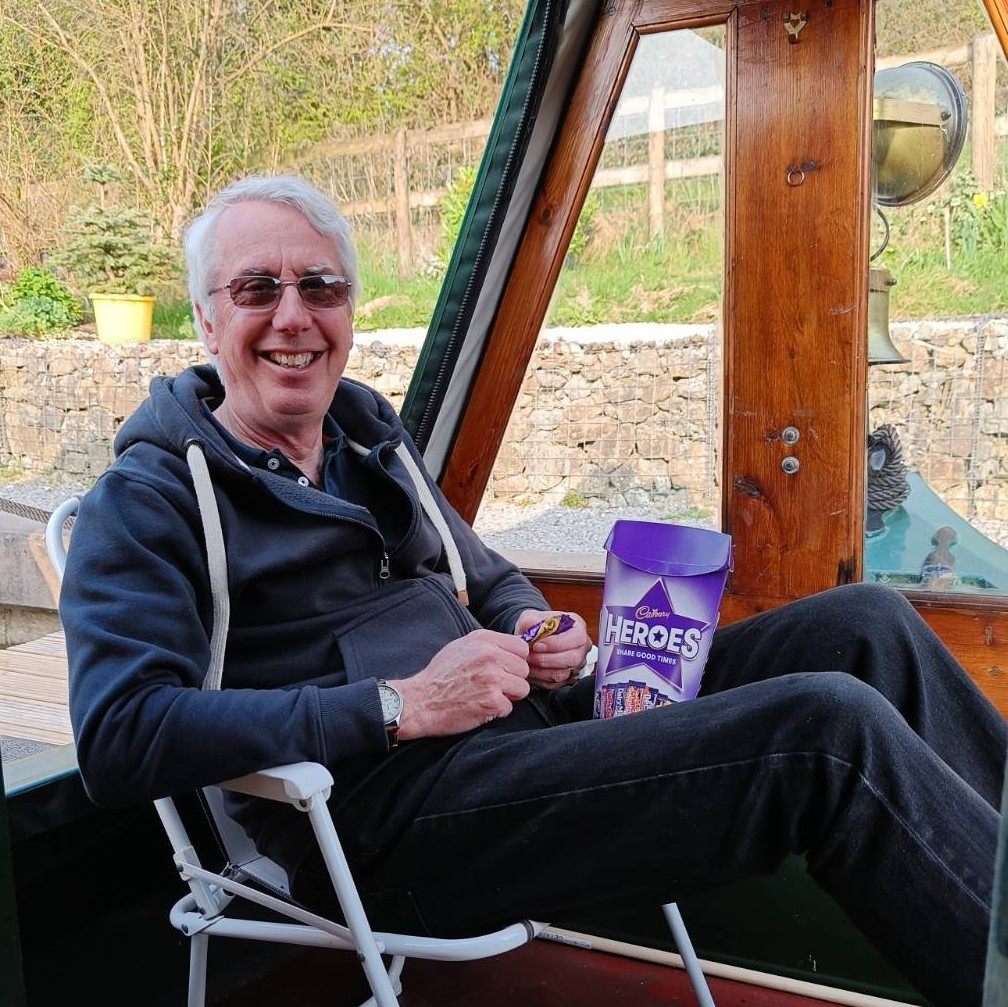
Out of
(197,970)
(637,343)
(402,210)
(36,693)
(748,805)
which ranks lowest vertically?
(197,970)

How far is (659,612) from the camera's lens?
5.21 feet

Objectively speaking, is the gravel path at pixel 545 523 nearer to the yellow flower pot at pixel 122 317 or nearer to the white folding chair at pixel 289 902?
the white folding chair at pixel 289 902

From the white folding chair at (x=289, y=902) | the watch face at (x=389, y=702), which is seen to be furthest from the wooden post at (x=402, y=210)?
the watch face at (x=389, y=702)

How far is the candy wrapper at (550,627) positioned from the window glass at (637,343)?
3.24 ft

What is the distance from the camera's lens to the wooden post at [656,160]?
8.77 feet

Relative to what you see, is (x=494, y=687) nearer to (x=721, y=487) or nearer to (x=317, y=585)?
(x=317, y=585)

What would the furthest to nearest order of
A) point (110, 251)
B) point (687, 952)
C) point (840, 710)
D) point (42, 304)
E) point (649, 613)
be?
point (42, 304), point (110, 251), point (687, 952), point (649, 613), point (840, 710)

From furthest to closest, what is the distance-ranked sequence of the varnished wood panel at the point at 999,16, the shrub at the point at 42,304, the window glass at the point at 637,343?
the shrub at the point at 42,304 < the window glass at the point at 637,343 < the varnished wood panel at the point at 999,16

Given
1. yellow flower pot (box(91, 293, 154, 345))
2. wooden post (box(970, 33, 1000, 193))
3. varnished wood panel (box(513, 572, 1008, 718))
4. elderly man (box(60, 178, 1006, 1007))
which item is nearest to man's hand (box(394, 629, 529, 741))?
elderly man (box(60, 178, 1006, 1007))

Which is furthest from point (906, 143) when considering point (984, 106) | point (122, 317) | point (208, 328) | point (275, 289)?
point (122, 317)

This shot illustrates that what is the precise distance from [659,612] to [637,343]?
1.42 m

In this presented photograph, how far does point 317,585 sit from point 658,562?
0.53 metres

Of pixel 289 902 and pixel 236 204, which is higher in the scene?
pixel 236 204

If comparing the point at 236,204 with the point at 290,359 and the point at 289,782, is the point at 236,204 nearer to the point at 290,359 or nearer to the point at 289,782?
the point at 290,359
